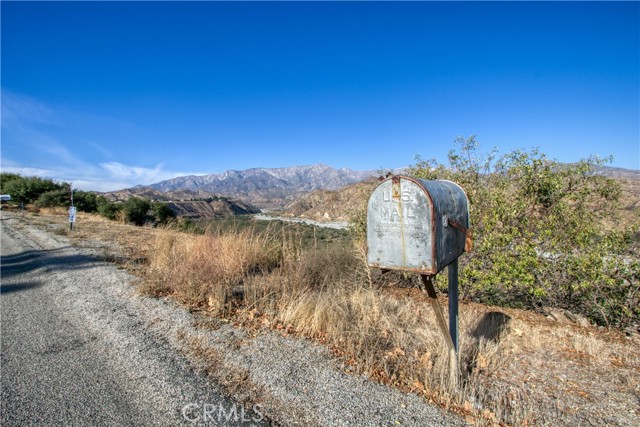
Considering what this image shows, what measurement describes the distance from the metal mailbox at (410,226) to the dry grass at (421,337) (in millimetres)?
1257

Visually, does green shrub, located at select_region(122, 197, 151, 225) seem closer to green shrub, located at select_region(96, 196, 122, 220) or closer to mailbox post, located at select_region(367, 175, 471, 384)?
green shrub, located at select_region(96, 196, 122, 220)

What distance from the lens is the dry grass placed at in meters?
2.74

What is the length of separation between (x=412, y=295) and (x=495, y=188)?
2.53 metres

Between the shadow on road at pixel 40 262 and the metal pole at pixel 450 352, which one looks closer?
the metal pole at pixel 450 352

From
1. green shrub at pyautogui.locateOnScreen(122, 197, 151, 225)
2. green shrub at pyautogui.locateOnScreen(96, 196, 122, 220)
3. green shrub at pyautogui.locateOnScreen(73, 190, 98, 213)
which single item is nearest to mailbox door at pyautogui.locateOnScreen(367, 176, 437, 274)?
green shrub at pyautogui.locateOnScreen(122, 197, 151, 225)

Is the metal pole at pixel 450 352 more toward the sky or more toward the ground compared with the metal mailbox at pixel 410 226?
more toward the ground

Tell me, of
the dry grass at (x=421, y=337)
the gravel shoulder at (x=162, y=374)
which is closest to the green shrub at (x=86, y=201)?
the dry grass at (x=421, y=337)

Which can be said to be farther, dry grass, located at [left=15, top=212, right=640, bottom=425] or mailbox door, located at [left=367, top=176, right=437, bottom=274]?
dry grass, located at [left=15, top=212, right=640, bottom=425]

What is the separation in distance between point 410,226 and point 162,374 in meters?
2.55

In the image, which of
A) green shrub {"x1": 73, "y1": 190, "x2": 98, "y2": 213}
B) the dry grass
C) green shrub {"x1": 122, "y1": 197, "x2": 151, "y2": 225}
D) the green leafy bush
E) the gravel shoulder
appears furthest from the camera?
green shrub {"x1": 73, "y1": 190, "x2": 98, "y2": 213}

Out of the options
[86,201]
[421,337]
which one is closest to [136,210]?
[86,201]

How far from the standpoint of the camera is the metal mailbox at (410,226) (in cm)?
209

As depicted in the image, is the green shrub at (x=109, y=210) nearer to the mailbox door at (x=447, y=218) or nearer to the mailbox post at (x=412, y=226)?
the mailbox post at (x=412, y=226)

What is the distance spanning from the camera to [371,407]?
2.46 m
